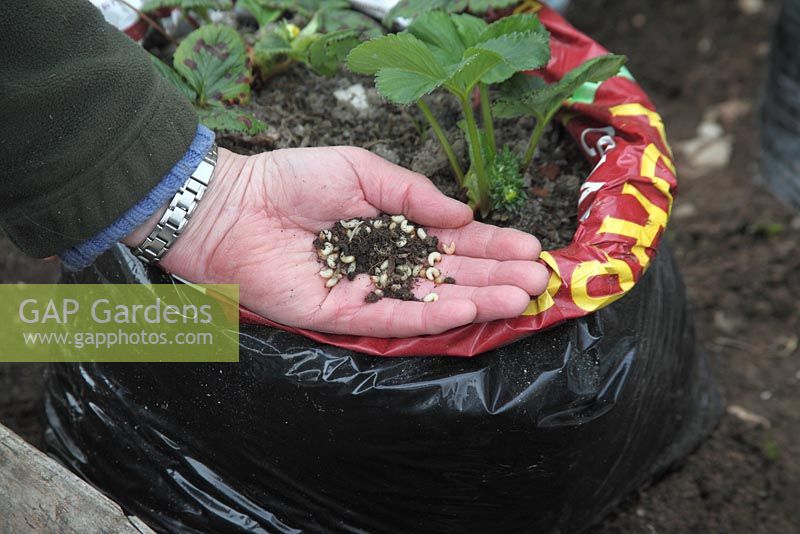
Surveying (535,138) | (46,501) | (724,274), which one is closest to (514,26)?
(535,138)

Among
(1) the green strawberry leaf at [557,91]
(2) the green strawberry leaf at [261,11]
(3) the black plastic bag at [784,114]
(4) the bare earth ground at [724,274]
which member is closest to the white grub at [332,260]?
(1) the green strawberry leaf at [557,91]

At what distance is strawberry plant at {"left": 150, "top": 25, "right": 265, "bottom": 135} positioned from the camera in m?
1.33

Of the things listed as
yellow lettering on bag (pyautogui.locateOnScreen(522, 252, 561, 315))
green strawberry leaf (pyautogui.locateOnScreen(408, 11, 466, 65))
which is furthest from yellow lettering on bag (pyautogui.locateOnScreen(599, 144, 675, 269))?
green strawberry leaf (pyautogui.locateOnScreen(408, 11, 466, 65))

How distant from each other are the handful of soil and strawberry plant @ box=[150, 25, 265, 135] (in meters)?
0.25

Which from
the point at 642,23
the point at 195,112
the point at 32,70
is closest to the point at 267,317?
the point at 195,112

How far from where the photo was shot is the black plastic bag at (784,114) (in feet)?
7.10

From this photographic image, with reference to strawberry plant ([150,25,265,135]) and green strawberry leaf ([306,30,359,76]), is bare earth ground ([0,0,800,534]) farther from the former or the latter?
green strawberry leaf ([306,30,359,76])

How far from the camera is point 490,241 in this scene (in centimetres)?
118

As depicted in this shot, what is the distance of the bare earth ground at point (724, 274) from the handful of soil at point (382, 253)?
70 cm

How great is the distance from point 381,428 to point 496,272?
10.7 inches

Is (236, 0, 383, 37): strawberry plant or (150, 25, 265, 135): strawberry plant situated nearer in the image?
(150, 25, 265, 135): strawberry plant

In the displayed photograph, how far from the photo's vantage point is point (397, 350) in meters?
1.11

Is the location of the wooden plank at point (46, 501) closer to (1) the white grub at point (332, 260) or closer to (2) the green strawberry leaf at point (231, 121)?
(1) the white grub at point (332, 260)

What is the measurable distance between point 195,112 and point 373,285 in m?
0.38
